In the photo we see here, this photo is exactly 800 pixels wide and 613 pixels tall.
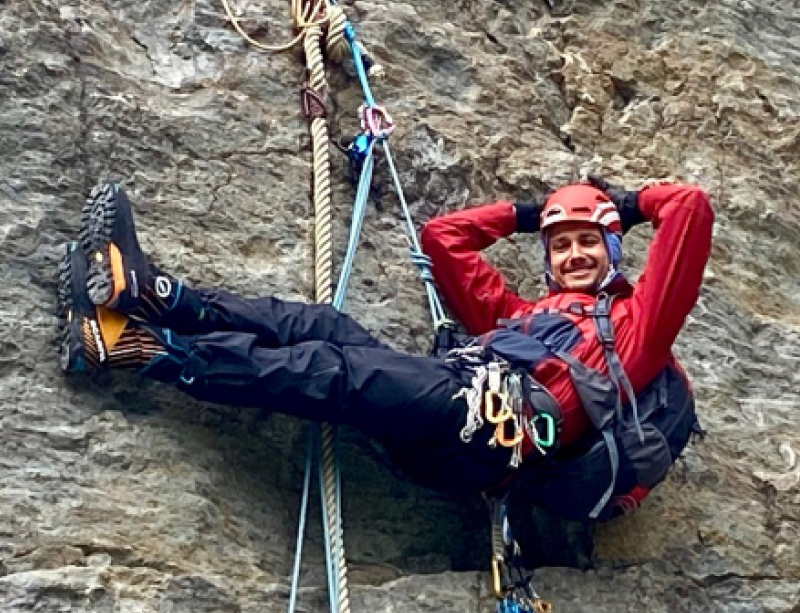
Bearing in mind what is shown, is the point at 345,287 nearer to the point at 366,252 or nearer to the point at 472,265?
the point at 366,252

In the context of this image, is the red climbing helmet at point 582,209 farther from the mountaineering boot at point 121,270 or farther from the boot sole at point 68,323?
the boot sole at point 68,323

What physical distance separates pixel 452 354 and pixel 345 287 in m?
0.72

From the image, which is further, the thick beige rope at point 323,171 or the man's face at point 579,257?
the man's face at point 579,257

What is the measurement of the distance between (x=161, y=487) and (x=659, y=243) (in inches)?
73.9

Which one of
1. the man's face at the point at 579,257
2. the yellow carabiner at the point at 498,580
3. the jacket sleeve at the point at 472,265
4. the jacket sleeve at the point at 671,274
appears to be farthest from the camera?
the jacket sleeve at the point at 472,265

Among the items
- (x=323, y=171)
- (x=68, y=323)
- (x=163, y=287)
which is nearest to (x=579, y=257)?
(x=323, y=171)

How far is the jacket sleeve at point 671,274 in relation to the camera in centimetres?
564

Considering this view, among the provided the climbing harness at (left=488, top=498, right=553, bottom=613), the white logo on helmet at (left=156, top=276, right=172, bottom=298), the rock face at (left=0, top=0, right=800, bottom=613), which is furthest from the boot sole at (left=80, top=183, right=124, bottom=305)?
the climbing harness at (left=488, top=498, right=553, bottom=613)

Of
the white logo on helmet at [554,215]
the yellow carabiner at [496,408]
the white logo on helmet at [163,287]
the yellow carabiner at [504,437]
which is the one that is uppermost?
the white logo on helmet at [554,215]

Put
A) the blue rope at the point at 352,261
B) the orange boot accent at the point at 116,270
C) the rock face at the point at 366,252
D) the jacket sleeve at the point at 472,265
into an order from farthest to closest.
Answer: the jacket sleeve at the point at 472,265 → the blue rope at the point at 352,261 → the rock face at the point at 366,252 → the orange boot accent at the point at 116,270

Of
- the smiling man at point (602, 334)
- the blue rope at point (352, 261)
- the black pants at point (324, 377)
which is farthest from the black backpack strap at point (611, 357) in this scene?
the blue rope at point (352, 261)

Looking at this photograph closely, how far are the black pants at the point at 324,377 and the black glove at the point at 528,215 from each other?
973 millimetres

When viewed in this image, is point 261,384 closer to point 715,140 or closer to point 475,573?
point 475,573

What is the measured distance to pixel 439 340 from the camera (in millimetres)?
5977
